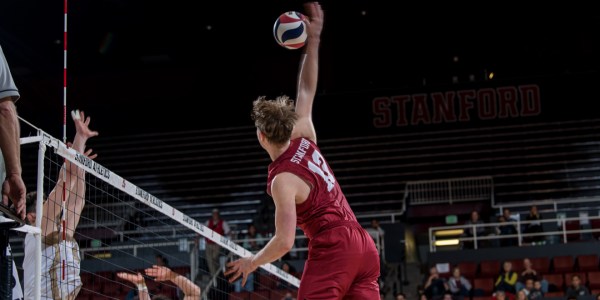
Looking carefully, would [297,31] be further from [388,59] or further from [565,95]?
[388,59]

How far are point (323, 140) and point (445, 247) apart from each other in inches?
→ 274

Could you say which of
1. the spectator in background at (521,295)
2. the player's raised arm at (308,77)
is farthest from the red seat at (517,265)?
the player's raised arm at (308,77)

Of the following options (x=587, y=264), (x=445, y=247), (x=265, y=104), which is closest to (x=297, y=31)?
(x=265, y=104)

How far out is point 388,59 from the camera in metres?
29.9

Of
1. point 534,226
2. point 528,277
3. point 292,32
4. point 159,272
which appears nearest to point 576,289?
point 528,277

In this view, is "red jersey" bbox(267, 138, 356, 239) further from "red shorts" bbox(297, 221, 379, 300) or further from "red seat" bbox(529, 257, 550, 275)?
"red seat" bbox(529, 257, 550, 275)

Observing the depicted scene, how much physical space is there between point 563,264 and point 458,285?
2789 mm

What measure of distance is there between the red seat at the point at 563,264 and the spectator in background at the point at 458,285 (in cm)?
225

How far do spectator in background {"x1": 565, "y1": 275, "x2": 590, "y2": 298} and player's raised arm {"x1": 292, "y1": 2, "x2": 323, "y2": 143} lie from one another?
39.0 ft

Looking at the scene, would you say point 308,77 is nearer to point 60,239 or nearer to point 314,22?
point 314,22

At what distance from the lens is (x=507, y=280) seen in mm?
17609

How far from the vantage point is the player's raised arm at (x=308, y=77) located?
5.57m

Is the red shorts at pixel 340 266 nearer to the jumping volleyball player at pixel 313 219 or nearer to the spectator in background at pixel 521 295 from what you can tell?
the jumping volleyball player at pixel 313 219

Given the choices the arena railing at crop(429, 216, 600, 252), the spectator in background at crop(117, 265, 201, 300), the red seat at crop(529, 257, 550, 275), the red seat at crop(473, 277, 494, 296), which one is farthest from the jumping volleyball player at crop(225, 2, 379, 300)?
the red seat at crop(529, 257, 550, 275)
